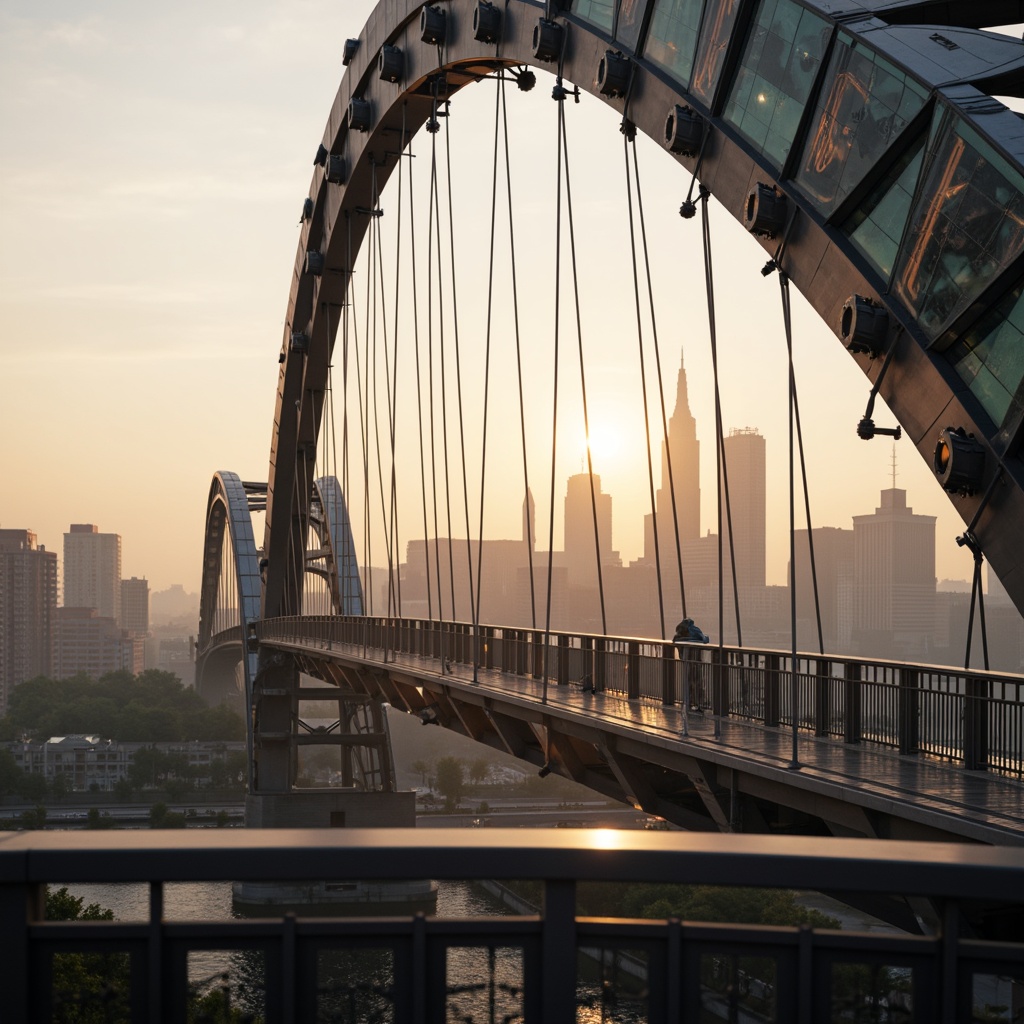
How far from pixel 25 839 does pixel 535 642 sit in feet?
62.7

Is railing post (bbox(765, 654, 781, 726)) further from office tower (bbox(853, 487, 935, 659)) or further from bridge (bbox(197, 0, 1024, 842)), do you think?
→ office tower (bbox(853, 487, 935, 659))

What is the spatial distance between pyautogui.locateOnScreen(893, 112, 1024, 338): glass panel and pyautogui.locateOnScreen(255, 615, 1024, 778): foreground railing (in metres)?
2.99

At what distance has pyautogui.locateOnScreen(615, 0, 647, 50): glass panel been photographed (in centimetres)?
1695

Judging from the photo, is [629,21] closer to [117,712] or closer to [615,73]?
[615,73]

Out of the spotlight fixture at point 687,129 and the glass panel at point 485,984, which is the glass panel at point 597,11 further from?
the glass panel at point 485,984

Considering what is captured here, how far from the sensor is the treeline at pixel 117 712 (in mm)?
122875

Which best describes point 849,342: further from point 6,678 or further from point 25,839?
point 6,678

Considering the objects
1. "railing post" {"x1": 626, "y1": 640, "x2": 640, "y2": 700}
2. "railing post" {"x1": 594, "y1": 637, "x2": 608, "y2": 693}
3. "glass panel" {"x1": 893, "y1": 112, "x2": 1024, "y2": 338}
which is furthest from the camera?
"railing post" {"x1": 594, "y1": 637, "x2": 608, "y2": 693}

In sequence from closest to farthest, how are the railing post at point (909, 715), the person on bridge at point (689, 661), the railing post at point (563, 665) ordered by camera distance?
the railing post at point (909, 715), the person on bridge at point (689, 661), the railing post at point (563, 665)

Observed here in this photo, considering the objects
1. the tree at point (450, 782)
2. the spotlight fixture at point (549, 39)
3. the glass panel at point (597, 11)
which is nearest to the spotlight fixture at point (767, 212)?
the glass panel at point (597, 11)

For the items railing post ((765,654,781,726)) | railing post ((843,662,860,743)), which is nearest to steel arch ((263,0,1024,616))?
railing post ((843,662,860,743))

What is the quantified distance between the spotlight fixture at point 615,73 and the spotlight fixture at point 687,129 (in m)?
1.73

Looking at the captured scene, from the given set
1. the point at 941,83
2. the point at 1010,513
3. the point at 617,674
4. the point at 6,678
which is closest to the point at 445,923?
the point at 1010,513

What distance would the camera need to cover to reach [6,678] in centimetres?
18738
